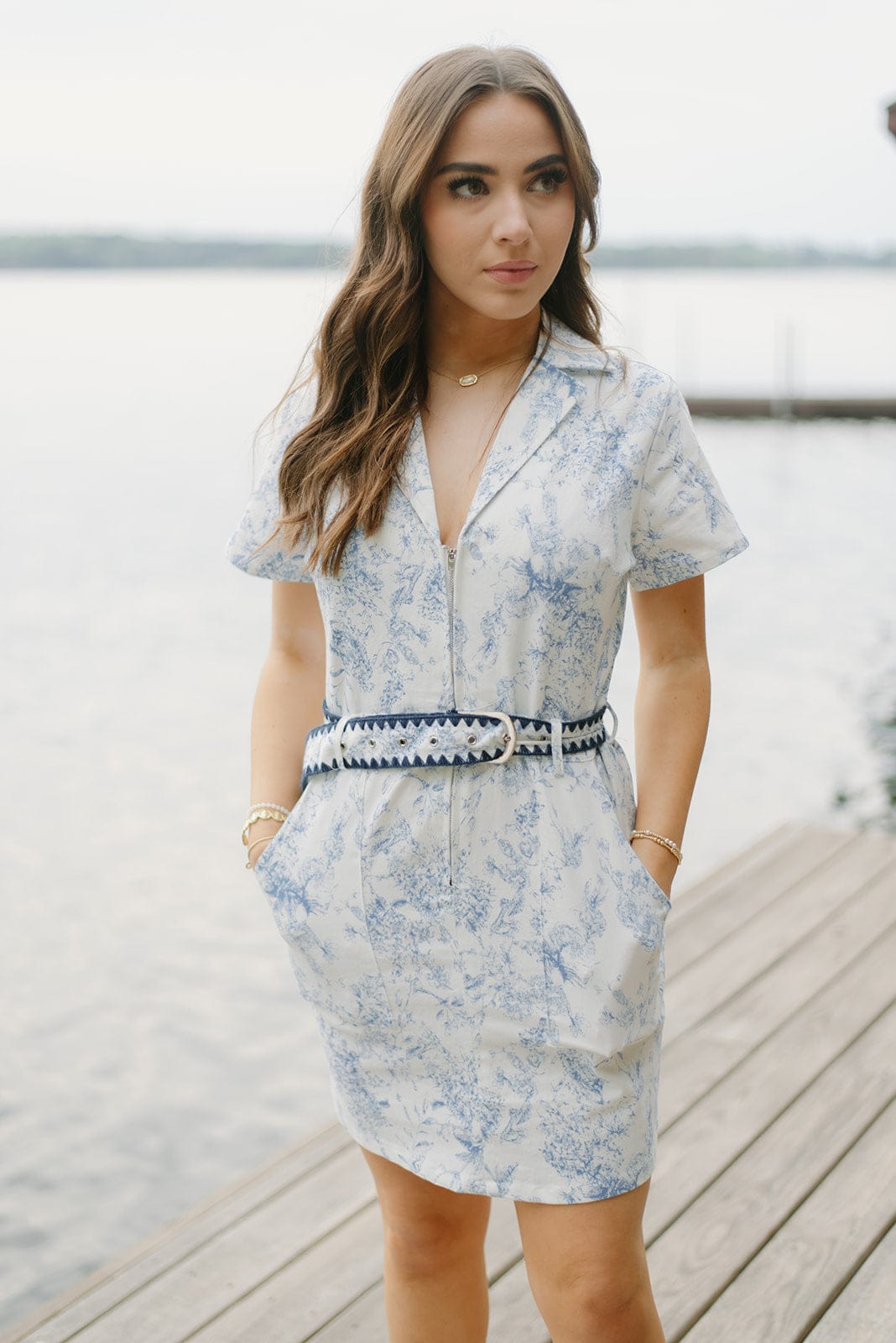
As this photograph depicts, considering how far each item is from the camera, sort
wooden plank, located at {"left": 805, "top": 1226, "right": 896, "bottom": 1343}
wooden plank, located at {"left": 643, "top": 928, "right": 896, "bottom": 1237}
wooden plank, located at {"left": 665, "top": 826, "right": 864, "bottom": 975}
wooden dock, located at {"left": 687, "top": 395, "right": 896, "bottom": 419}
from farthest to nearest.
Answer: wooden dock, located at {"left": 687, "top": 395, "right": 896, "bottom": 419}, wooden plank, located at {"left": 665, "top": 826, "right": 864, "bottom": 975}, wooden plank, located at {"left": 643, "top": 928, "right": 896, "bottom": 1237}, wooden plank, located at {"left": 805, "top": 1226, "right": 896, "bottom": 1343}

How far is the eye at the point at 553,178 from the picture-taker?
1431 mm

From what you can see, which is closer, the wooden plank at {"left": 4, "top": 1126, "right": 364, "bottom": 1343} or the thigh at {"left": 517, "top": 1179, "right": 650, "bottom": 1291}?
the thigh at {"left": 517, "top": 1179, "right": 650, "bottom": 1291}

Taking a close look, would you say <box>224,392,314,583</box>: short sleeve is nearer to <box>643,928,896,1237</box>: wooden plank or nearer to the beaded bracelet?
the beaded bracelet

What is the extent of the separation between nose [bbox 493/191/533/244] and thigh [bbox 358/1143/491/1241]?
0.93m

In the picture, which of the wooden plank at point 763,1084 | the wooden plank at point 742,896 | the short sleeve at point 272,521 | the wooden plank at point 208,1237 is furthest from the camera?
the wooden plank at point 742,896

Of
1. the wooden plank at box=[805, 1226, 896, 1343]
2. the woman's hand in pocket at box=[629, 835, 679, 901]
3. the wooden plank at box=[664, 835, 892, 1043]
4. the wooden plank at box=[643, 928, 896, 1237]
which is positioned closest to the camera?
the woman's hand in pocket at box=[629, 835, 679, 901]

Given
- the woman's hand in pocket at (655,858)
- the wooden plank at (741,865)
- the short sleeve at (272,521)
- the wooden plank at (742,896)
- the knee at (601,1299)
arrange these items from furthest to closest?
the wooden plank at (741,865) → the wooden plank at (742,896) → the short sleeve at (272,521) → the woman's hand in pocket at (655,858) → the knee at (601,1299)

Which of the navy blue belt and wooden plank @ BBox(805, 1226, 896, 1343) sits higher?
the navy blue belt

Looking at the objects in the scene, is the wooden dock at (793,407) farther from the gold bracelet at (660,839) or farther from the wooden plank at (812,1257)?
the gold bracelet at (660,839)

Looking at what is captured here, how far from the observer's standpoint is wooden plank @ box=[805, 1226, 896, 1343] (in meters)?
2.04

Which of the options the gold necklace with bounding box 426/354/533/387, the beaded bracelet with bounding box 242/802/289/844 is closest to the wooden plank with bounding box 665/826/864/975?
the beaded bracelet with bounding box 242/802/289/844

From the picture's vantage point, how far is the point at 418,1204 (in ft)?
5.08

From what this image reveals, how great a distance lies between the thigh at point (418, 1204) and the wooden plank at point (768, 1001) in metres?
1.17

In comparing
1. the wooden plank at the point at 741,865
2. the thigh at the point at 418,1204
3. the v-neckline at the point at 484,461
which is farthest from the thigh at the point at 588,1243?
the wooden plank at the point at 741,865
